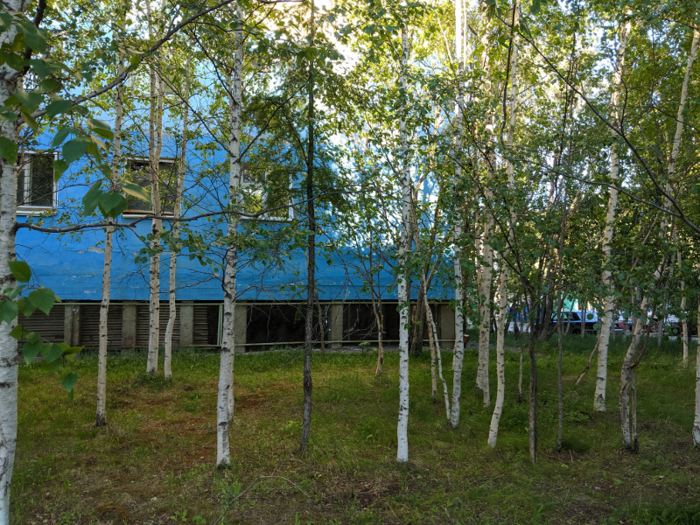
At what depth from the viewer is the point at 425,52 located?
12.3 m

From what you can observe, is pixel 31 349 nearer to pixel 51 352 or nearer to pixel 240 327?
pixel 51 352

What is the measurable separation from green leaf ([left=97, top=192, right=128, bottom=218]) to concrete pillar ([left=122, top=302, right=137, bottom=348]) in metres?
14.5

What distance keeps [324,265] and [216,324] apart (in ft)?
13.1

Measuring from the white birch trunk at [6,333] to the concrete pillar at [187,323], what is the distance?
12.5 m

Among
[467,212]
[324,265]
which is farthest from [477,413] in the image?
[324,265]

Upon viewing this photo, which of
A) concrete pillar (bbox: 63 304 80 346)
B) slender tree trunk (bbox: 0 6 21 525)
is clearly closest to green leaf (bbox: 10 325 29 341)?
slender tree trunk (bbox: 0 6 21 525)

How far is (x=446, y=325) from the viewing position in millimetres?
18312

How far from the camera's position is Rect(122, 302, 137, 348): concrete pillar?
14.9 metres

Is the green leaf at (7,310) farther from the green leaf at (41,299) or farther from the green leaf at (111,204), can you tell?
the green leaf at (111,204)

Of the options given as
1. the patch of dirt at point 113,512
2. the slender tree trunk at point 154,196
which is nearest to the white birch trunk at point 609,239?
the patch of dirt at point 113,512

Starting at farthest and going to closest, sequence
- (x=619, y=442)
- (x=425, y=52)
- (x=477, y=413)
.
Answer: (x=425, y=52), (x=477, y=413), (x=619, y=442)

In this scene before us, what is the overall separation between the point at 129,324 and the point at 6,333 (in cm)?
1274

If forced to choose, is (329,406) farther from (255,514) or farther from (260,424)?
(255,514)

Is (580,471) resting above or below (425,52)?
below
